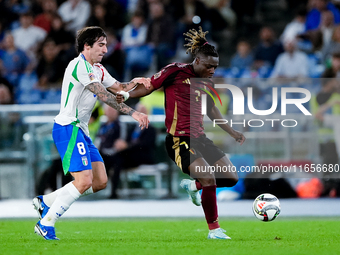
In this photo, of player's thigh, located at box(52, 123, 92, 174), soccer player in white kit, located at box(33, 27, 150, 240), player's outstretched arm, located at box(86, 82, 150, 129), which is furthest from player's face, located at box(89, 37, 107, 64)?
player's thigh, located at box(52, 123, 92, 174)

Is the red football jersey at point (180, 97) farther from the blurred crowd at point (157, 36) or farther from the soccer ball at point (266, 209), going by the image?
the blurred crowd at point (157, 36)

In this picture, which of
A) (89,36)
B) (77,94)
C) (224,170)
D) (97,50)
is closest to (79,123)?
(77,94)

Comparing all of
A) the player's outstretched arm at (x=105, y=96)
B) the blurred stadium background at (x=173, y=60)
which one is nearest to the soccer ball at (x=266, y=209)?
the player's outstretched arm at (x=105, y=96)

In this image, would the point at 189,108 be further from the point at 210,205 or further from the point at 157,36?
the point at 157,36

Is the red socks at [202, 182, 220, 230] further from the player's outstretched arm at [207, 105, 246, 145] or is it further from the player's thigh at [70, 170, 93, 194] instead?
the player's thigh at [70, 170, 93, 194]

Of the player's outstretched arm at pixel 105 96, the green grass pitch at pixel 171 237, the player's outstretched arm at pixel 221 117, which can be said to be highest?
the player's outstretched arm at pixel 105 96

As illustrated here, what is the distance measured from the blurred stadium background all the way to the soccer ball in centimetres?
281

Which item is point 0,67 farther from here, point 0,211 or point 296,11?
point 296,11

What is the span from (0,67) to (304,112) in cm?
732

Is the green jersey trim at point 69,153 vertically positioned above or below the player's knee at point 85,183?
above

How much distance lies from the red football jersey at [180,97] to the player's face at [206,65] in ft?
0.49

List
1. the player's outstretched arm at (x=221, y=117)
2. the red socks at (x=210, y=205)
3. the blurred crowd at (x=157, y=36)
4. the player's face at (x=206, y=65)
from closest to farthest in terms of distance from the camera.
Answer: the red socks at (x=210, y=205), the player's face at (x=206, y=65), the player's outstretched arm at (x=221, y=117), the blurred crowd at (x=157, y=36)

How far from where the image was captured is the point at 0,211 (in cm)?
997

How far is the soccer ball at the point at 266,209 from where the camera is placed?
256 inches
